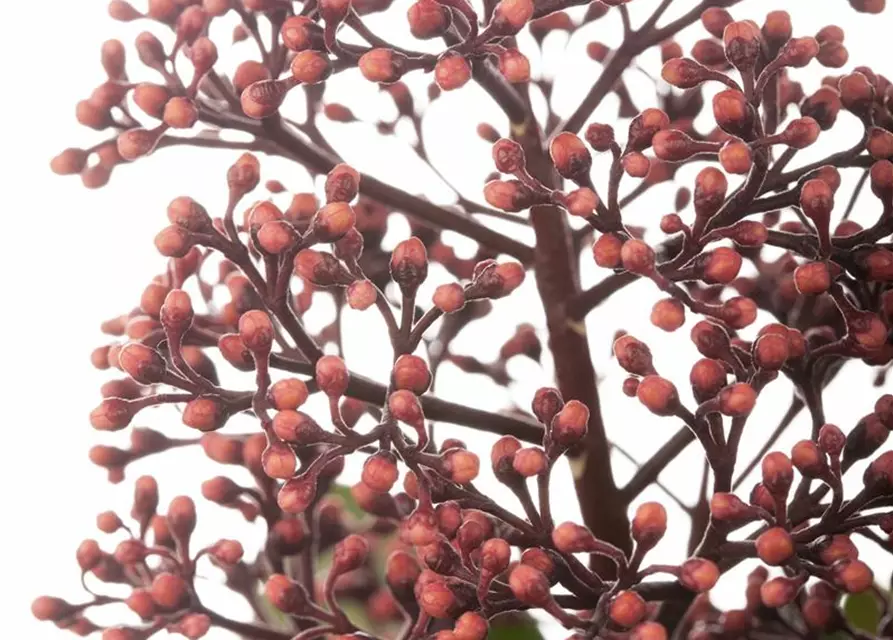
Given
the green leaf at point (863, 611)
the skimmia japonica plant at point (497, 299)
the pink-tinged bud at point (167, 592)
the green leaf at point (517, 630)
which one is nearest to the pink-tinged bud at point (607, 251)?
the skimmia japonica plant at point (497, 299)

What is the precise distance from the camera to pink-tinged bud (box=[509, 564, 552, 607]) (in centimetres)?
54

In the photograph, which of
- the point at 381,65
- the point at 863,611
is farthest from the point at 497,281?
the point at 863,611

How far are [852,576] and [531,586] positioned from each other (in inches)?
6.6

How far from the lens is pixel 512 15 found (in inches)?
22.4

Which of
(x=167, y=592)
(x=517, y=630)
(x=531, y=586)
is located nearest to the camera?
(x=531, y=586)

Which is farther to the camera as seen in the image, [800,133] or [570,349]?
[570,349]

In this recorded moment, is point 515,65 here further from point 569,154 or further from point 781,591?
point 781,591

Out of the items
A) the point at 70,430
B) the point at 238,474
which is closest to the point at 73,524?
the point at 70,430

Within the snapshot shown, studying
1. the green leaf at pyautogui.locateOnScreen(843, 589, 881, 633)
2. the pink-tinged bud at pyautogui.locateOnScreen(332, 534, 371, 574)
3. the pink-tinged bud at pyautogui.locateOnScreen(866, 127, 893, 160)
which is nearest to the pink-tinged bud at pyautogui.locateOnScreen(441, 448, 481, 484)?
the pink-tinged bud at pyautogui.locateOnScreen(332, 534, 371, 574)

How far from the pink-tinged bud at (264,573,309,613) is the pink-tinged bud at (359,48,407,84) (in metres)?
0.29

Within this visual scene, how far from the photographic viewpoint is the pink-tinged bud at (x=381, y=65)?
574 mm

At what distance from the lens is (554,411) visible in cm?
60

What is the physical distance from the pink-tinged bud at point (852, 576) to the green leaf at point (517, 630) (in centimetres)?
47

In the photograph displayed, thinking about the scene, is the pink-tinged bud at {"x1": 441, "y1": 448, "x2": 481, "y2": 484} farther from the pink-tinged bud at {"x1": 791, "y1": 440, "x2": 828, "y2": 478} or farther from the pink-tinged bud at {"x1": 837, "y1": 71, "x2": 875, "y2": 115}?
the pink-tinged bud at {"x1": 837, "y1": 71, "x2": 875, "y2": 115}
